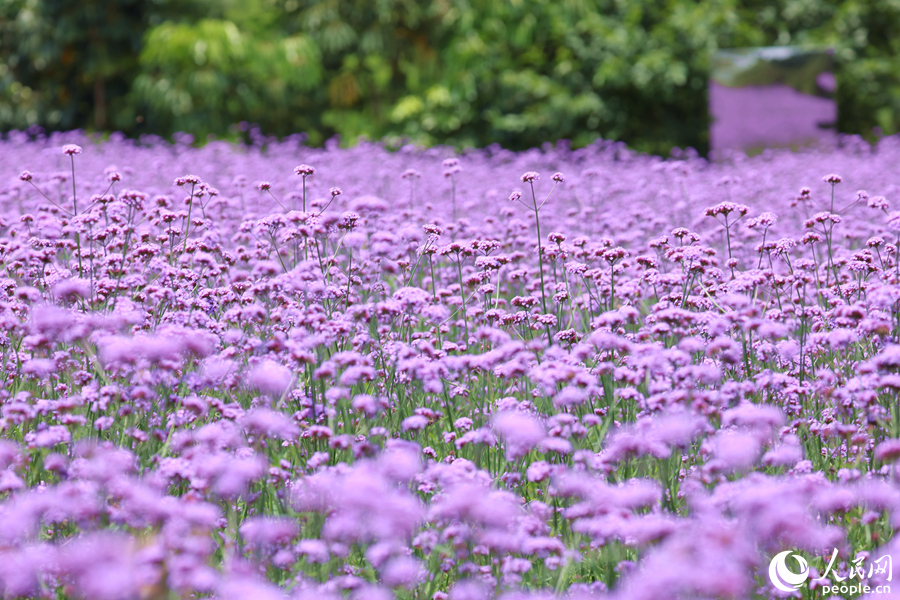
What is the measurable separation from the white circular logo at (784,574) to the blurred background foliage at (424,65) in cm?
1505

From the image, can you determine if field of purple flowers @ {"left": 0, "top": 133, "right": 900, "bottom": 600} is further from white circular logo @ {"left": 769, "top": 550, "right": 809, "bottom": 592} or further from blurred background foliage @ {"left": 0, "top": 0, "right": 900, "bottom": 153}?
blurred background foliage @ {"left": 0, "top": 0, "right": 900, "bottom": 153}

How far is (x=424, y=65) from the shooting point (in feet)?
65.5

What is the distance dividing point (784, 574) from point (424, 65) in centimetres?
1815

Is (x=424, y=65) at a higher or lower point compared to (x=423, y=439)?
higher

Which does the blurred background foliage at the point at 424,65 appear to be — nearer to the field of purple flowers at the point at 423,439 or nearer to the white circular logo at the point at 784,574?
the field of purple flowers at the point at 423,439

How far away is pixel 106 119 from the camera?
20.2 metres

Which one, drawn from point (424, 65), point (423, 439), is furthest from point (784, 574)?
point (424, 65)

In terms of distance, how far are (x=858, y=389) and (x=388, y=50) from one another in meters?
17.9

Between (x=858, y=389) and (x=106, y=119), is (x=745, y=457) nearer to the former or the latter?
(x=858, y=389)

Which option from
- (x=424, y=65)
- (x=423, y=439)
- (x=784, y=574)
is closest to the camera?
(x=784, y=574)

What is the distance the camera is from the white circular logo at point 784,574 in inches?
117

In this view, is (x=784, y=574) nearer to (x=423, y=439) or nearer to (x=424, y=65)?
(x=423, y=439)

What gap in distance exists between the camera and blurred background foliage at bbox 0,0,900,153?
704 inches

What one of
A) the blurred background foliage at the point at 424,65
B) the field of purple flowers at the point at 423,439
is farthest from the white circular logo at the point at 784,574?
the blurred background foliage at the point at 424,65
